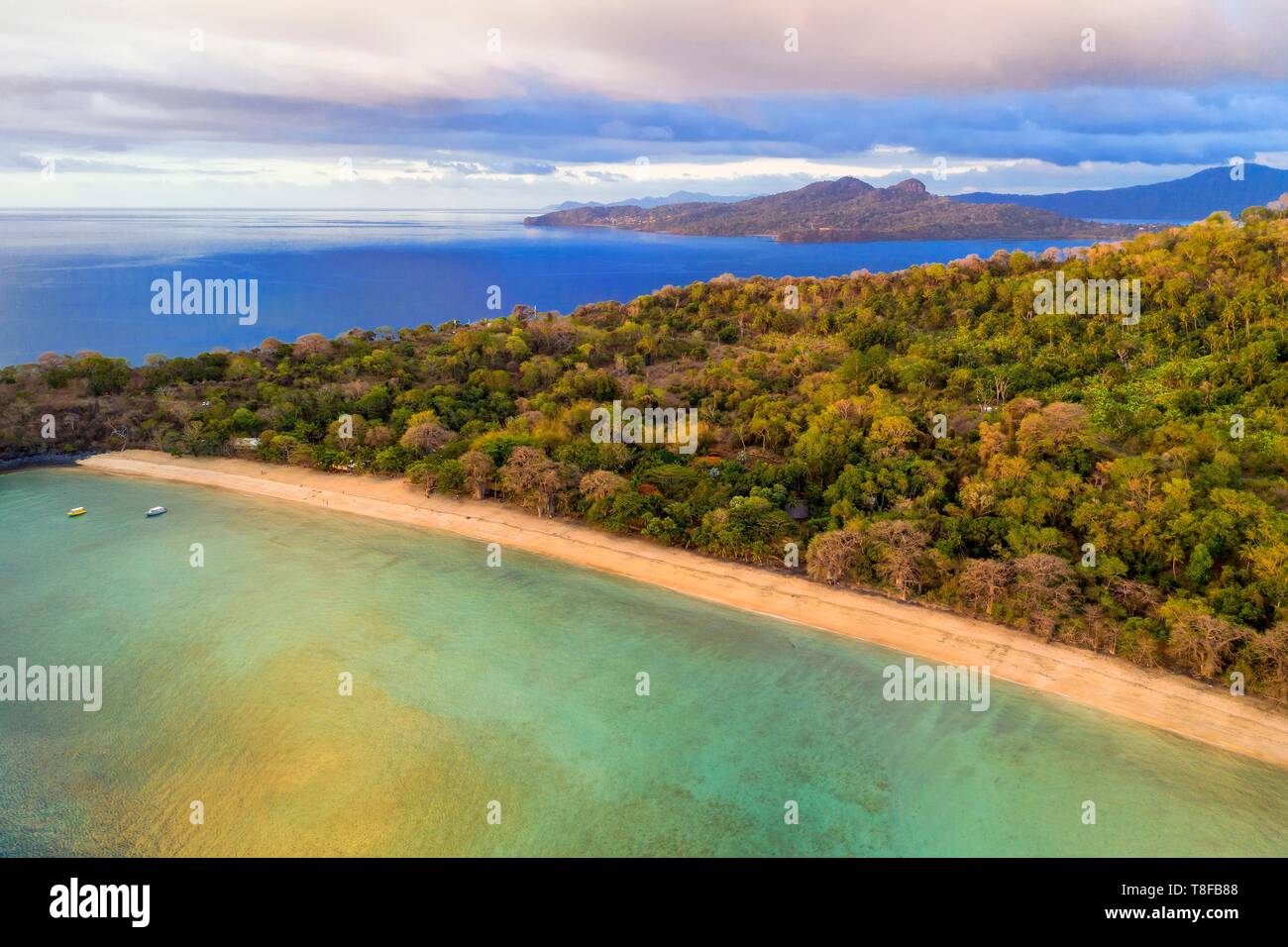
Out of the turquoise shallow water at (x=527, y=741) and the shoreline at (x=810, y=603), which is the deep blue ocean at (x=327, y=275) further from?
the turquoise shallow water at (x=527, y=741)

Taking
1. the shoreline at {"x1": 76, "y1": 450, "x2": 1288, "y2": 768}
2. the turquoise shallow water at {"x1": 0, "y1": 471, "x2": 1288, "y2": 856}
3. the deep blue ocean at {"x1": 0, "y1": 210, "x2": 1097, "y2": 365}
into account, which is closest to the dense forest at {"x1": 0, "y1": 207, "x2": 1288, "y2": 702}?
the shoreline at {"x1": 76, "y1": 450, "x2": 1288, "y2": 768}

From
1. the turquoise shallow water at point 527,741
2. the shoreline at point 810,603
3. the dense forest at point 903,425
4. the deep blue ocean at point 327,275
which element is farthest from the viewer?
the deep blue ocean at point 327,275

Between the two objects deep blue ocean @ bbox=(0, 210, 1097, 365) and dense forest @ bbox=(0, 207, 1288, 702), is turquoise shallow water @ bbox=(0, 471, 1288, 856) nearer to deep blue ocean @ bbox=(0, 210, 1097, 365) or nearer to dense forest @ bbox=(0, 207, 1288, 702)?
dense forest @ bbox=(0, 207, 1288, 702)

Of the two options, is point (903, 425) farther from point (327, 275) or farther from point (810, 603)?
point (327, 275)

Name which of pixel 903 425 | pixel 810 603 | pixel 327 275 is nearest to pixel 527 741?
pixel 810 603

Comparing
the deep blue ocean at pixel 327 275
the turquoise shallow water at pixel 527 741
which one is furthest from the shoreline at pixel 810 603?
the deep blue ocean at pixel 327 275

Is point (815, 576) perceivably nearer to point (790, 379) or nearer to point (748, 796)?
point (748, 796)
